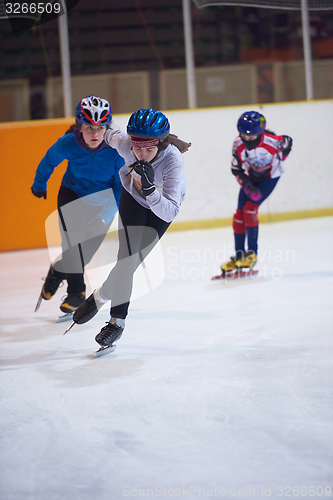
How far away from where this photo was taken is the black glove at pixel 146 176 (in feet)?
7.74

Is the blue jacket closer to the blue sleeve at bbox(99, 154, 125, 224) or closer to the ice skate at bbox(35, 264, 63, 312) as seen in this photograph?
the blue sleeve at bbox(99, 154, 125, 224)

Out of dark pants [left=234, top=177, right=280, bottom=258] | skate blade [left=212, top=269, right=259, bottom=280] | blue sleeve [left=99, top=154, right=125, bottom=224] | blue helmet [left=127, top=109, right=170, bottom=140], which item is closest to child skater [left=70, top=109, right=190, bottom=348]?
blue helmet [left=127, top=109, right=170, bottom=140]

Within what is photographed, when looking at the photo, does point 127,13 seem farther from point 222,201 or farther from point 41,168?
point 41,168

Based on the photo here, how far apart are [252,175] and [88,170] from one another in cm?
182

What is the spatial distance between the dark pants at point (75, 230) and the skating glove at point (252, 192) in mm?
1557

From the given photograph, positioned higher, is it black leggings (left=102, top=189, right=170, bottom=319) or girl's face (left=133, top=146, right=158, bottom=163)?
girl's face (left=133, top=146, right=158, bottom=163)

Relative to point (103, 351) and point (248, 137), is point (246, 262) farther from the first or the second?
point (103, 351)

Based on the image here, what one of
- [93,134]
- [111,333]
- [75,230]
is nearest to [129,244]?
[111,333]

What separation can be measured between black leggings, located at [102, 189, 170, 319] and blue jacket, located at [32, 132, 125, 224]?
0.51 meters

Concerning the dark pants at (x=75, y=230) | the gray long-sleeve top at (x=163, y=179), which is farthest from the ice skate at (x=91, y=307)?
the dark pants at (x=75, y=230)

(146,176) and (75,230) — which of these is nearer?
(146,176)

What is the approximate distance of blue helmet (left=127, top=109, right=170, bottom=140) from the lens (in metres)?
2.48

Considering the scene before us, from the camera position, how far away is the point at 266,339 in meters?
2.91

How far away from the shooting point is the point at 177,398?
215 cm
